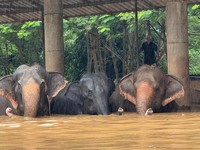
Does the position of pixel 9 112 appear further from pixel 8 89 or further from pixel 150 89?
pixel 150 89

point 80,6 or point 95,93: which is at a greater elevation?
point 80,6

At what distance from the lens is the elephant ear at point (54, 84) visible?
13.1 meters

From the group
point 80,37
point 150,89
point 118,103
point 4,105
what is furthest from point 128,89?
point 80,37

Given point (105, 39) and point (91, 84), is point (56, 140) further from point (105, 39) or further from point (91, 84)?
point (105, 39)

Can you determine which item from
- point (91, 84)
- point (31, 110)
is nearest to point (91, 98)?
point (91, 84)

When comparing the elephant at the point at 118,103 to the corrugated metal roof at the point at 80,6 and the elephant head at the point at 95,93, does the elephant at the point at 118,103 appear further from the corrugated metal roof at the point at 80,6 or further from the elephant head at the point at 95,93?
the corrugated metal roof at the point at 80,6

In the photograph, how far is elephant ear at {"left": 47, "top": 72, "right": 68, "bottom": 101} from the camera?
1310 cm

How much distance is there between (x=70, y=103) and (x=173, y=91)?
8.38 feet

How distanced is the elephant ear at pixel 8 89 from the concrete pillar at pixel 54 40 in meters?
4.53

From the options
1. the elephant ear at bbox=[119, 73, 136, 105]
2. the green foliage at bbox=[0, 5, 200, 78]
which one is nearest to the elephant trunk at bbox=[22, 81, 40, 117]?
the elephant ear at bbox=[119, 73, 136, 105]

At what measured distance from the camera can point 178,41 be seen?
15.2m

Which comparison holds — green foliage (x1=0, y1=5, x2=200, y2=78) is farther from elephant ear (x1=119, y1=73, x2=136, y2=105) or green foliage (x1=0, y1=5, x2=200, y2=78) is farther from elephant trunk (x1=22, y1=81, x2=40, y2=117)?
elephant trunk (x1=22, y1=81, x2=40, y2=117)

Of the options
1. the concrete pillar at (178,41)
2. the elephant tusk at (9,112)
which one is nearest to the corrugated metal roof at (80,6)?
the concrete pillar at (178,41)

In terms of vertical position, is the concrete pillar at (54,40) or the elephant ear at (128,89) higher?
the concrete pillar at (54,40)
